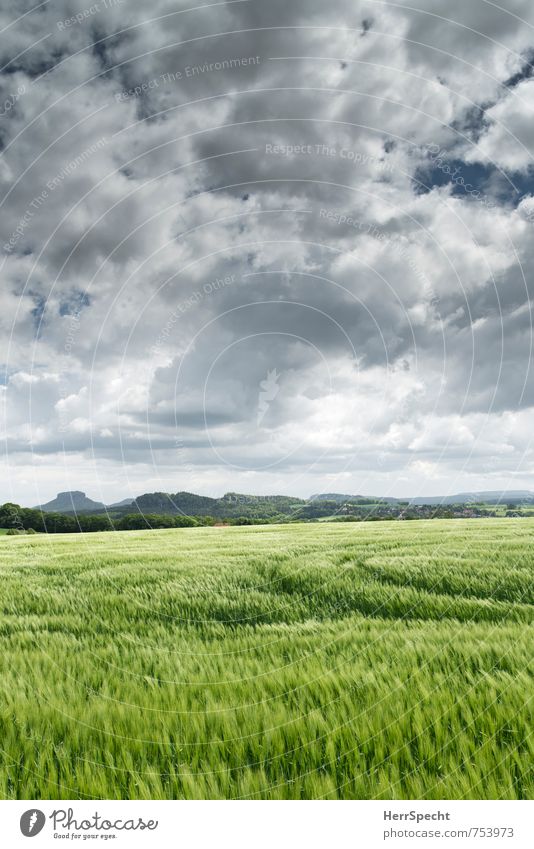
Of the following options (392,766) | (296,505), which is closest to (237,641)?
(392,766)

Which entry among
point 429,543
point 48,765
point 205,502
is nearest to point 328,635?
point 48,765

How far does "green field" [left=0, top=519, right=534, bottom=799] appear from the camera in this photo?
319cm

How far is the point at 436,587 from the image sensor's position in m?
8.47

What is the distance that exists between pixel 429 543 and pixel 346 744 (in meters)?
11.9

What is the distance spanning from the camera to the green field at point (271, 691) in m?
3.19

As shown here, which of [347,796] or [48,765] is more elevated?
[48,765]

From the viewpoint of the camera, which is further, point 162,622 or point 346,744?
point 162,622

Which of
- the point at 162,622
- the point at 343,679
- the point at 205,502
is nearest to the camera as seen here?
the point at 343,679

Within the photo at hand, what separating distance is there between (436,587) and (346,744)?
574 cm

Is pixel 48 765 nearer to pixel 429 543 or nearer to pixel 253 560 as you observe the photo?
pixel 253 560

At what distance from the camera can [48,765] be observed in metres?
3.36

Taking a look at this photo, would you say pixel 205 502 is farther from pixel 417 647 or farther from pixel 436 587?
pixel 417 647

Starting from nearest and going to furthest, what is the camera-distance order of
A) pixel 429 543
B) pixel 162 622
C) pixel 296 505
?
pixel 162 622
pixel 429 543
pixel 296 505

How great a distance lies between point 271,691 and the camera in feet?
14.3
